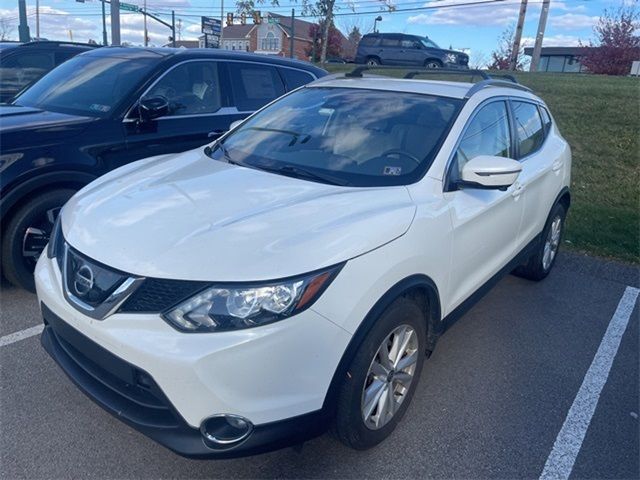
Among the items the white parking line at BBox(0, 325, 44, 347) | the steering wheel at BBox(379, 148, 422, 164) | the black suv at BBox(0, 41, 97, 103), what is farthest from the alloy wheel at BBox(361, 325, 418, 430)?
the black suv at BBox(0, 41, 97, 103)

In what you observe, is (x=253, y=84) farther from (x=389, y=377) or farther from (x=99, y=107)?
(x=389, y=377)

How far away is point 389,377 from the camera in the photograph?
2582 mm

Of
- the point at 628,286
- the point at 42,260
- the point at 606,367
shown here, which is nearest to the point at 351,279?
the point at 42,260

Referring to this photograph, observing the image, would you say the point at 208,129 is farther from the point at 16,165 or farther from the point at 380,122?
the point at 380,122

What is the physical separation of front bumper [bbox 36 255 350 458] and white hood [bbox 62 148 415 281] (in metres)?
0.23

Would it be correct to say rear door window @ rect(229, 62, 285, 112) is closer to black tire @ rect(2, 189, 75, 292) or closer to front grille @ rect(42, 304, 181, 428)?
black tire @ rect(2, 189, 75, 292)

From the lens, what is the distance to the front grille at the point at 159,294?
2029 millimetres

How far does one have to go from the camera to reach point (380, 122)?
335 centimetres

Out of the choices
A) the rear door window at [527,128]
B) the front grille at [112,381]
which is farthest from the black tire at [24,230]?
the rear door window at [527,128]

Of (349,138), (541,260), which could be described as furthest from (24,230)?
(541,260)

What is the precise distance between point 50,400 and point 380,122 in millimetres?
2486

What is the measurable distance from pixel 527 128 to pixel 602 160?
6209 millimetres

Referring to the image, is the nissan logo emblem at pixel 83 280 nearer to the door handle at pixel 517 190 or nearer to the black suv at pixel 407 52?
the door handle at pixel 517 190

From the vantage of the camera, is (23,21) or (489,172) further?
(23,21)
